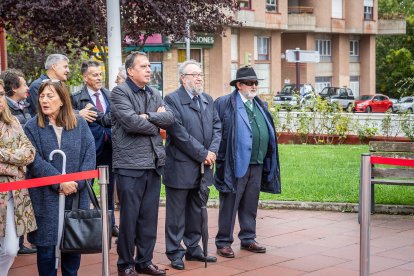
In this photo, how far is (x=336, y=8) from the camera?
6038 centimetres

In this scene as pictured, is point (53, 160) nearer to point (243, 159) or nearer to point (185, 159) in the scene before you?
point (185, 159)

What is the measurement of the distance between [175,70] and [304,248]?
40.5 meters

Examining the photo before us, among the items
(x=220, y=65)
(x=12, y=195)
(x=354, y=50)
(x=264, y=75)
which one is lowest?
(x=12, y=195)

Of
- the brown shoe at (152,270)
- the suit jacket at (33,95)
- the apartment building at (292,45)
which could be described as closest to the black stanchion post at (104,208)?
the brown shoe at (152,270)

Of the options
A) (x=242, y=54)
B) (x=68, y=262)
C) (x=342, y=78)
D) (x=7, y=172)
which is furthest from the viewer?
(x=342, y=78)

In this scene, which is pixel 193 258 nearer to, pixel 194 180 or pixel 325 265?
pixel 194 180

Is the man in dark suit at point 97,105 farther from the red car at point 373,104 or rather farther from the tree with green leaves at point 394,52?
the tree with green leaves at point 394,52

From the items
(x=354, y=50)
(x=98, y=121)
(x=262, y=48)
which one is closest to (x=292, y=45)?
(x=262, y=48)

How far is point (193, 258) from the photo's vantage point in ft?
26.4

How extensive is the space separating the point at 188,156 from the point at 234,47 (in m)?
44.2

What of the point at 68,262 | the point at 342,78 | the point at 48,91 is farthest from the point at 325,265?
the point at 342,78

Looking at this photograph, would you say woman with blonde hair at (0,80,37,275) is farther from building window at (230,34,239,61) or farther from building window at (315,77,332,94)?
building window at (315,77,332,94)

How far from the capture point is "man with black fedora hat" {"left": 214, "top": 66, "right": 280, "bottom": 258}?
8289mm

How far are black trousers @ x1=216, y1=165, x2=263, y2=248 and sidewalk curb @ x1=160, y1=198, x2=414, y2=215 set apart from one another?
96.2 inches
